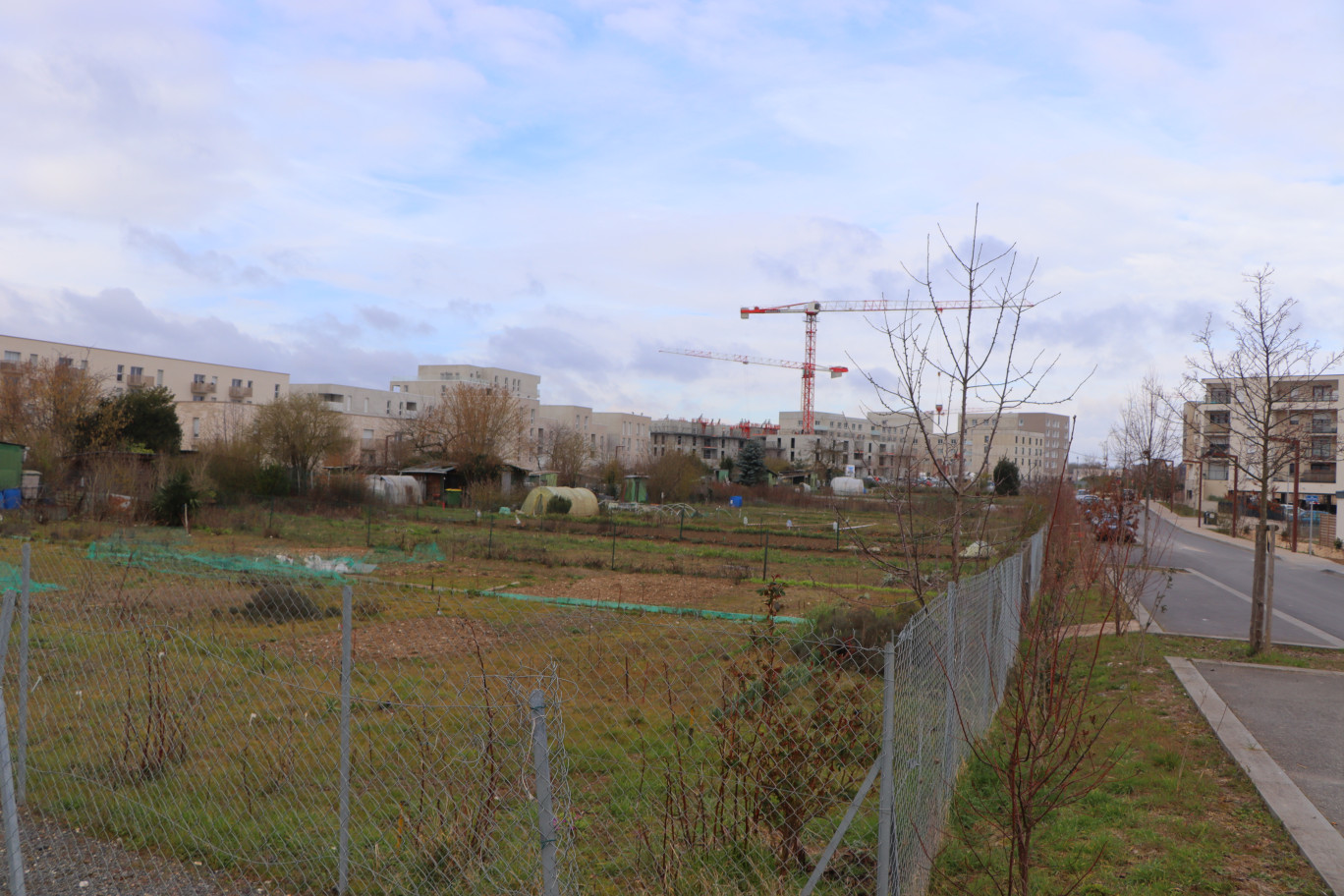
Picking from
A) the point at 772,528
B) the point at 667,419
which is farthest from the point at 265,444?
the point at 667,419

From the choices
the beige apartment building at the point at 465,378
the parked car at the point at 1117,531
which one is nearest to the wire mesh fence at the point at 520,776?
the parked car at the point at 1117,531

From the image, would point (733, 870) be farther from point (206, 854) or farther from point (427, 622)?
point (427, 622)

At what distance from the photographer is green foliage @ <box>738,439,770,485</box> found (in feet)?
255

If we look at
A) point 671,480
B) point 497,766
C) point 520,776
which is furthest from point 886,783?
point 671,480

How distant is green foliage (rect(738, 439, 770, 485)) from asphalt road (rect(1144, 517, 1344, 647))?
49.4 metres

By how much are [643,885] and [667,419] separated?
439 feet

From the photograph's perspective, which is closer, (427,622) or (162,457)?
(427,622)

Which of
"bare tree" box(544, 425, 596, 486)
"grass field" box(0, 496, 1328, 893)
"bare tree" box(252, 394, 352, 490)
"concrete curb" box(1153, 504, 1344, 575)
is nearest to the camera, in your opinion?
"grass field" box(0, 496, 1328, 893)

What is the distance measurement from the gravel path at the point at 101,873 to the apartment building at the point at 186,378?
56594mm

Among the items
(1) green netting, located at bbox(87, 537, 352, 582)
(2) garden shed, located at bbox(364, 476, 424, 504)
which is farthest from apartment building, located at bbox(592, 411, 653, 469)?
(1) green netting, located at bbox(87, 537, 352, 582)

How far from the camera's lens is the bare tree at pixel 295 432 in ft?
142

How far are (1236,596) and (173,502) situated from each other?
28.9 m

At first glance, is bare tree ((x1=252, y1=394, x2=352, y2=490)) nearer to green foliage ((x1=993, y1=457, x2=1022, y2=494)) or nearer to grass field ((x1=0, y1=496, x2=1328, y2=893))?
green foliage ((x1=993, y1=457, x2=1022, y2=494))

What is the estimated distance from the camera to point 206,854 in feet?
15.5
